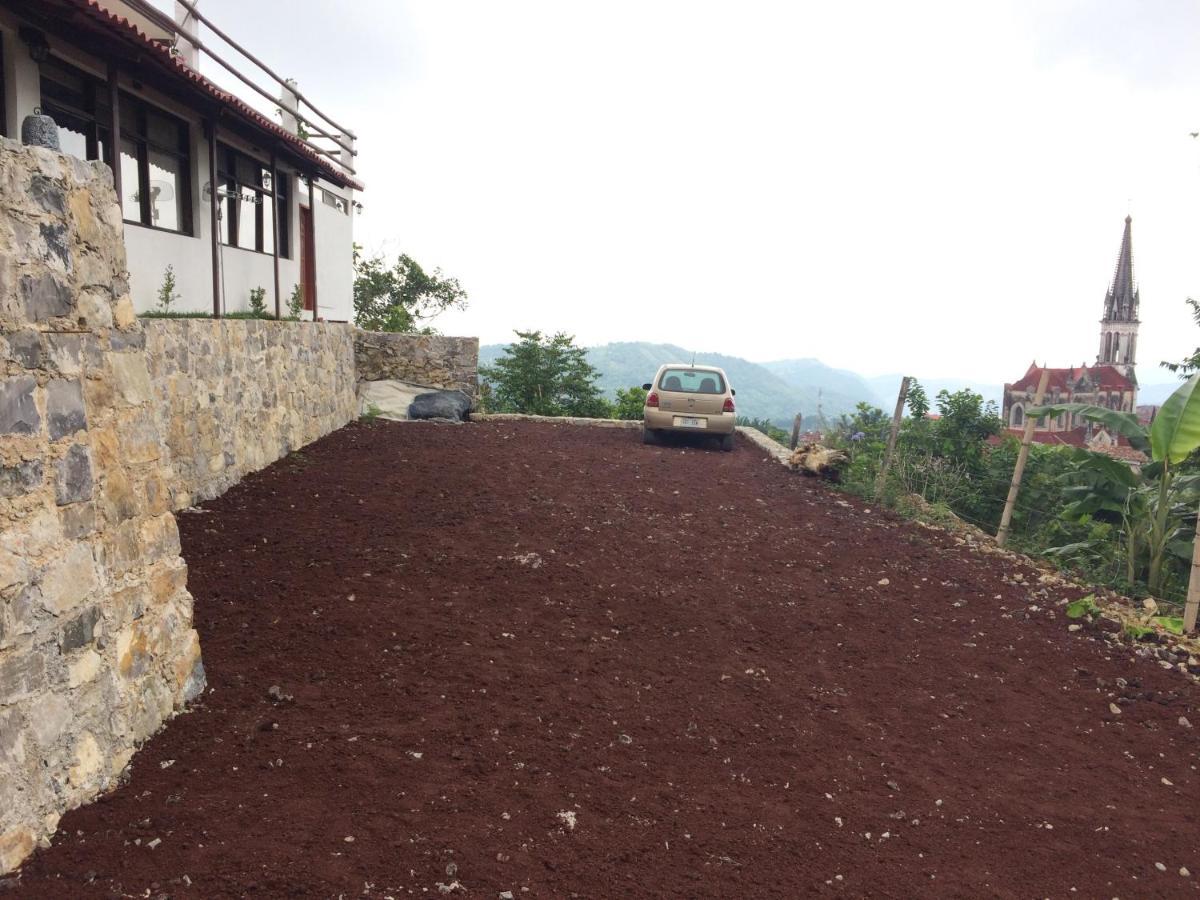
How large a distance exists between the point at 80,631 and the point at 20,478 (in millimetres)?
704

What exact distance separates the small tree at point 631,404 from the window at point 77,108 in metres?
13.0

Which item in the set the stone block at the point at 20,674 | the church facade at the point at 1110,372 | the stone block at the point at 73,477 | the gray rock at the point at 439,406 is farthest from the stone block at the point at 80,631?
the church facade at the point at 1110,372

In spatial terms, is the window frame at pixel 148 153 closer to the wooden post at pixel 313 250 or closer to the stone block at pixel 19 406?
the wooden post at pixel 313 250

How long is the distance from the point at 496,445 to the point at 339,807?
9.60 m

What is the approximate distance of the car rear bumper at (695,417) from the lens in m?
14.2

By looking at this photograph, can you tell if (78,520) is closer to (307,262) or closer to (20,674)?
(20,674)

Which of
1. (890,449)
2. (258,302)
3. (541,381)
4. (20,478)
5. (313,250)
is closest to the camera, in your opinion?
(20,478)

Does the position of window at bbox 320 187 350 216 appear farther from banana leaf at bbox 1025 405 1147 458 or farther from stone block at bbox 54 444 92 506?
stone block at bbox 54 444 92 506

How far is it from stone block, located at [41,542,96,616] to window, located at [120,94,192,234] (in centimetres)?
750

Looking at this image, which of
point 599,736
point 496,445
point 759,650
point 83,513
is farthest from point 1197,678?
point 496,445

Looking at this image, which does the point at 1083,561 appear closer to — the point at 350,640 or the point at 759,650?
the point at 759,650

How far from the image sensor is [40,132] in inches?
138

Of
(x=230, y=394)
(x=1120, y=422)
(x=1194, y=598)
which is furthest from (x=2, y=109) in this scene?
(x=1120, y=422)

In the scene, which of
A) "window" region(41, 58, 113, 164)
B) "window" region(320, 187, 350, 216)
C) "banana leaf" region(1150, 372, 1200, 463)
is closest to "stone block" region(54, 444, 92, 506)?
"window" region(41, 58, 113, 164)
